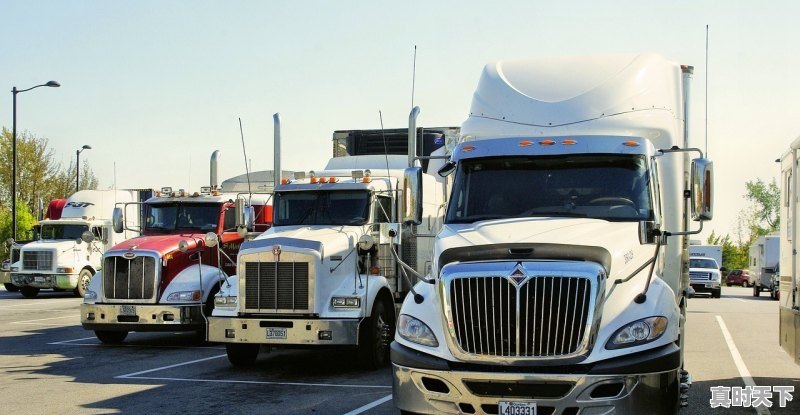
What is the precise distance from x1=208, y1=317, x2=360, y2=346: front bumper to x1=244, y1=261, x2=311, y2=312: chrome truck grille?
0.22m

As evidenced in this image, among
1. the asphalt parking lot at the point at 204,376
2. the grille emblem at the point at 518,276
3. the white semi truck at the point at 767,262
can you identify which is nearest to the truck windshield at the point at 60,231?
the asphalt parking lot at the point at 204,376

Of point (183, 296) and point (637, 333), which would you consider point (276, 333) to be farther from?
point (637, 333)

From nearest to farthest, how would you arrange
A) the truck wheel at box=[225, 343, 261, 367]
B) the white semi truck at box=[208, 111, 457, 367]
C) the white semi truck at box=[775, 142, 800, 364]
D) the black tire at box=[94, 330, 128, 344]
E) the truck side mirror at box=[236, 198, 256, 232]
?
the white semi truck at box=[775, 142, 800, 364], the white semi truck at box=[208, 111, 457, 367], the truck wheel at box=[225, 343, 261, 367], the truck side mirror at box=[236, 198, 256, 232], the black tire at box=[94, 330, 128, 344]

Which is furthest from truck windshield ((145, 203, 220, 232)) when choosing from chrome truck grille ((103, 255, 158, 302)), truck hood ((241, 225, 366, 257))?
truck hood ((241, 225, 366, 257))

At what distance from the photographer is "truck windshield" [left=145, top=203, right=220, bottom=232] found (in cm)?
1720

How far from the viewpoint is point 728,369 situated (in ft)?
44.7

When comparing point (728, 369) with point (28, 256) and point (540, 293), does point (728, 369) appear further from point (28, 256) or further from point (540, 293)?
point (28, 256)

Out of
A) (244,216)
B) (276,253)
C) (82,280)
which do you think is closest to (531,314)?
(276,253)

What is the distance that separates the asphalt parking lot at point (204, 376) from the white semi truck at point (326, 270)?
0.58m

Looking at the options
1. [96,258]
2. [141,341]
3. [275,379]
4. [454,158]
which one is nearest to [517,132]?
[454,158]

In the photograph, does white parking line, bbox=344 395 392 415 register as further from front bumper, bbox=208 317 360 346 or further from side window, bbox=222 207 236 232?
side window, bbox=222 207 236 232

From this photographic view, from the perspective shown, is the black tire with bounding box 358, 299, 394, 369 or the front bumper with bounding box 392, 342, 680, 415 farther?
the black tire with bounding box 358, 299, 394, 369

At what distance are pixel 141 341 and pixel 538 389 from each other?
41.4 ft

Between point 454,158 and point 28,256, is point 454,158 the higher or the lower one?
the higher one
